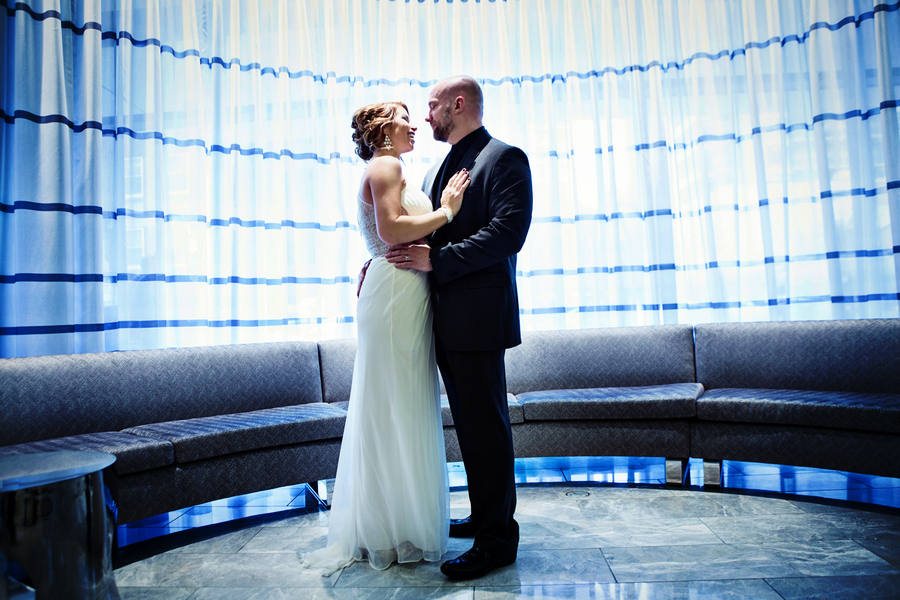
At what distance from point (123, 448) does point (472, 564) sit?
4.45 ft

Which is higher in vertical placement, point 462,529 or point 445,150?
point 445,150

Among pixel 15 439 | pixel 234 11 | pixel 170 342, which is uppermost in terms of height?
pixel 234 11

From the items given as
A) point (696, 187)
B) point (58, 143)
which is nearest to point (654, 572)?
point (696, 187)

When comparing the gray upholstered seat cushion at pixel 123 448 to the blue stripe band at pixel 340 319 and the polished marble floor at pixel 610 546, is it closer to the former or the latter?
the polished marble floor at pixel 610 546

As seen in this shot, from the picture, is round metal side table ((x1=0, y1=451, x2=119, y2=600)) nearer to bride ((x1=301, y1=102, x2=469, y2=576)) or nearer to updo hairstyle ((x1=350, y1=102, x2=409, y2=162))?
bride ((x1=301, y1=102, x2=469, y2=576))

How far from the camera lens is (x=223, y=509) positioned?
9.11 ft

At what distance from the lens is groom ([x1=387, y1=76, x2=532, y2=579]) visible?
1.92m

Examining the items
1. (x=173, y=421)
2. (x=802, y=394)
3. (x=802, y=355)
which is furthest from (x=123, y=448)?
(x=802, y=355)

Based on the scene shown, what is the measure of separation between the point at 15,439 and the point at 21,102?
167cm

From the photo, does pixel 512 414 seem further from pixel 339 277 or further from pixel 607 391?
pixel 339 277

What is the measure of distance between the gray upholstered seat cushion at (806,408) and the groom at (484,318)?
1322mm

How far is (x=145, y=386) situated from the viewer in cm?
281

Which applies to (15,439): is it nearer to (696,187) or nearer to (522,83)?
(522,83)

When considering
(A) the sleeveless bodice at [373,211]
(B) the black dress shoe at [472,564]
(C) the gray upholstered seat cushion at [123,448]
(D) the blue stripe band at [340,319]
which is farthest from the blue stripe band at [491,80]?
(B) the black dress shoe at [472,564]
